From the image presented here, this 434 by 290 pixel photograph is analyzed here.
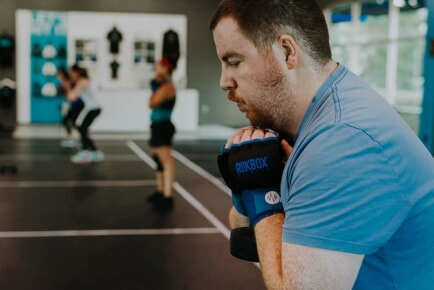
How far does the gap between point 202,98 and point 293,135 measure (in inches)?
583

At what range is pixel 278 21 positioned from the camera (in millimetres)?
1172

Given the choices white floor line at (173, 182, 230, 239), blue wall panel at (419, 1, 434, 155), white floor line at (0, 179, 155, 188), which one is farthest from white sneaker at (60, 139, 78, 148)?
blue wall panel at (419, 1, 434, 155)

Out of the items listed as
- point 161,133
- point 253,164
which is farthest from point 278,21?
point 161,133

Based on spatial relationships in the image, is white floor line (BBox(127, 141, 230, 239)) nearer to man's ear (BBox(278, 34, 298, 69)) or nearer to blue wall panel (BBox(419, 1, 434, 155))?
blue wall panel (BBox(419, 1, 434, 155))

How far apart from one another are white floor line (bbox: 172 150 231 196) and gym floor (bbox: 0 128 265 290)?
0.8 inches

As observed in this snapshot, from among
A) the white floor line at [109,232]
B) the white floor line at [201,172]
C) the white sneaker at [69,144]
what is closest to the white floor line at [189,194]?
the white floor line at [201,172]

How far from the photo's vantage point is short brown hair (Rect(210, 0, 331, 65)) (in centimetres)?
117

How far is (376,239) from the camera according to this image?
1009mm

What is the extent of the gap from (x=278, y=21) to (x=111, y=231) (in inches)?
176

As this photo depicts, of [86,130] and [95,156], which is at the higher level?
[86,130]

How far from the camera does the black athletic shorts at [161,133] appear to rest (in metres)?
6.20

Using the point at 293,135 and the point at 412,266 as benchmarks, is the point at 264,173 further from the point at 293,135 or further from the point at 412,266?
the point at 412,266

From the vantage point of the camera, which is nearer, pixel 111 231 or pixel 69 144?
pixel 111 231

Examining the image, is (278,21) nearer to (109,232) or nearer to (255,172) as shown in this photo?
(255,172)
